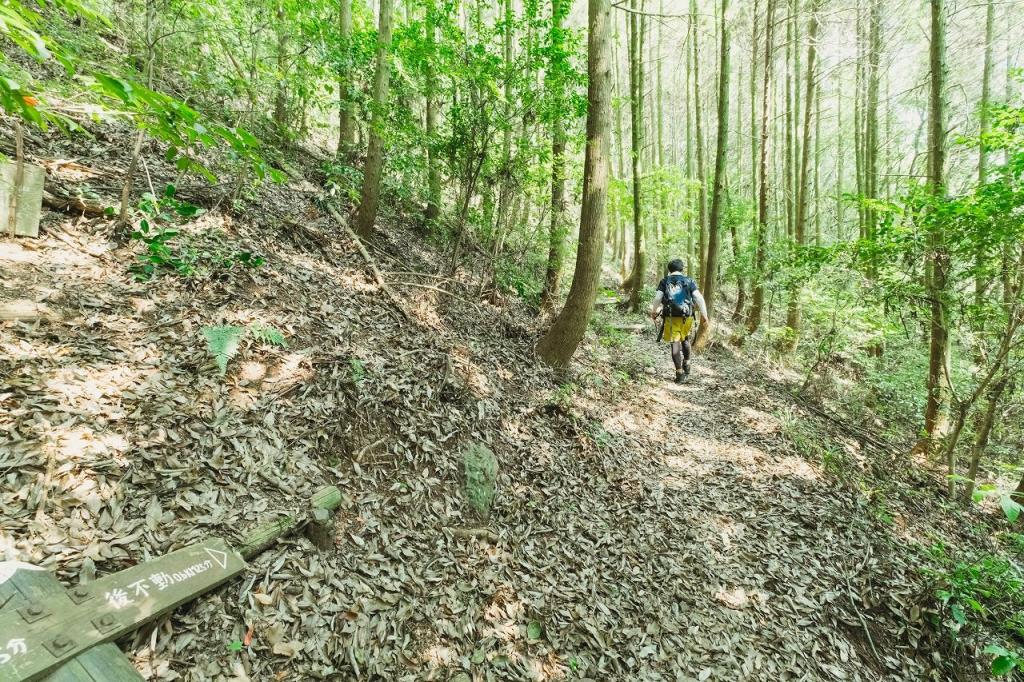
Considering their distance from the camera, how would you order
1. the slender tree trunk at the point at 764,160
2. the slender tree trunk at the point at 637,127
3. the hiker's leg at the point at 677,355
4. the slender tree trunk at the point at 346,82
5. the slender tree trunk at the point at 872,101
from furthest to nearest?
the slender tree trunk at the point at 872,101, the slender tree trunk at the point at 637,127, the slender tree trunk at the point at 764,160, the hiker's leg at the point at 677,355, the slender tree trunk at the point at 346,82

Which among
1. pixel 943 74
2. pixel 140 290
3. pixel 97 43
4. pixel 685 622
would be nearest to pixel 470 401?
pixel 685 622

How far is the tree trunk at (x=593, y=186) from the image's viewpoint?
6098mm

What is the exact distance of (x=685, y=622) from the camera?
12.3 feet

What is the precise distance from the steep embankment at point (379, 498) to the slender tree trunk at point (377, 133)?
1106 mm

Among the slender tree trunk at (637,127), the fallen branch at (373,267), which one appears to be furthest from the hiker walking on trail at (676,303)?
the slender tree trunk at (637,127)

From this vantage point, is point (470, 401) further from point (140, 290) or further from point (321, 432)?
point (140, 290)

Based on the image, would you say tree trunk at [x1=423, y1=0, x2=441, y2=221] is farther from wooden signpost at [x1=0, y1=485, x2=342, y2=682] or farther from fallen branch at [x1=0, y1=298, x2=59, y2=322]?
wooden signpost at [x1=0, y1=485, x2=342, y2=682]

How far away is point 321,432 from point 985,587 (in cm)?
627

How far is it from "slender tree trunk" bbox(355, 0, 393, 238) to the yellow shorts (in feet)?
17.4

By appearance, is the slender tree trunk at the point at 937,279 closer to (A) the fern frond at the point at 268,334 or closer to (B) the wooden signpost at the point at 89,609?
(A) the fern frond at the point at 268,334

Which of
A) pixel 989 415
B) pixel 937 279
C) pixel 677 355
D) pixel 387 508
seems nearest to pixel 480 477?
pixel 387 508

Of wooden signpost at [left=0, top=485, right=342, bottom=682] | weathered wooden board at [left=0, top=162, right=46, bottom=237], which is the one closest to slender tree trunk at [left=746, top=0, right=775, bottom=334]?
wooden signpost at [left=0, top=485, right=342, bottom=682]

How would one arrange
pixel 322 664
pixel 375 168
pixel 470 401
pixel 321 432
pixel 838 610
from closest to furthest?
pixel 322 664 → pixel 321 432 → pixel 838 610 → pixel 470 401 → pixel 375 168

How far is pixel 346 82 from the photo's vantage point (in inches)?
306
